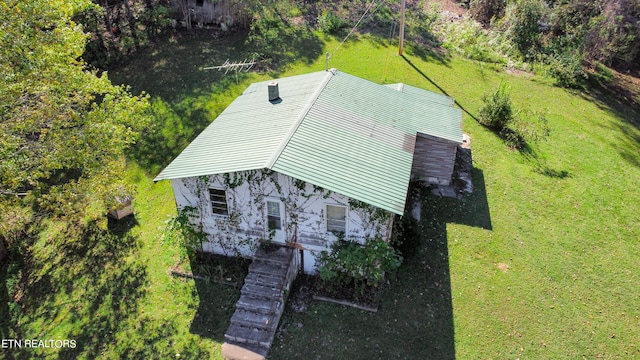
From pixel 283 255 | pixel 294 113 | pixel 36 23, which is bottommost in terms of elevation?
pixel 283 255

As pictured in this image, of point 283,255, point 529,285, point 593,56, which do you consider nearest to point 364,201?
point 283,255

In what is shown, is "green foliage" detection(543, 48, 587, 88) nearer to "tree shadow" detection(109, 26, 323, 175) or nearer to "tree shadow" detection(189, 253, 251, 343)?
"tree shadow" detection(109, 26, 323, 175)

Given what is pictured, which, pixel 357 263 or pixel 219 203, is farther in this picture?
pixel 219 203

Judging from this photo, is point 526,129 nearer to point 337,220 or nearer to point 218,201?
point 337,220

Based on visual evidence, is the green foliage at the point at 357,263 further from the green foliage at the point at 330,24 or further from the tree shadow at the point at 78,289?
the green foliage at the point at 330,24

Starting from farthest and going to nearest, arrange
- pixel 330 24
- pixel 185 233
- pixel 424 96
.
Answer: pixel 330 24 < pixel 424 96 < pixel 185 233

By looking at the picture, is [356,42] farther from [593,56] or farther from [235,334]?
[235,334]

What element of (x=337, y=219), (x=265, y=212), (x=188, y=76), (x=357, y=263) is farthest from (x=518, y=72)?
(x=265, y=212)
